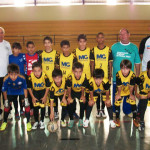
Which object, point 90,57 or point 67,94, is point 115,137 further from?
point 90,57

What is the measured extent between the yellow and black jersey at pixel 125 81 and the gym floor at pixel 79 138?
0.68 meters

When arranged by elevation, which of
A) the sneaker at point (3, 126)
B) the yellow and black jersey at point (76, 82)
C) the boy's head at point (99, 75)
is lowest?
the sneaker at point (3, 126)

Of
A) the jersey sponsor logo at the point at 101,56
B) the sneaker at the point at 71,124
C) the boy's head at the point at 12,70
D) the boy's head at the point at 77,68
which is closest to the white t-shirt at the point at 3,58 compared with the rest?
the boy's head at the point at 12,70

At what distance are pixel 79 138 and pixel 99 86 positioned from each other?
1040mm

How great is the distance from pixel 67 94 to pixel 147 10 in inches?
451

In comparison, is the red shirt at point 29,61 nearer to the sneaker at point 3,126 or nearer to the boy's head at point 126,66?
the sneaker at point 3,126

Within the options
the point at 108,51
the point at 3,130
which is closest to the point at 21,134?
the point at 3,130

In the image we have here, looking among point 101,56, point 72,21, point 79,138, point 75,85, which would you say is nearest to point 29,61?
point 75,85

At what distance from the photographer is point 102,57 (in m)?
3.94

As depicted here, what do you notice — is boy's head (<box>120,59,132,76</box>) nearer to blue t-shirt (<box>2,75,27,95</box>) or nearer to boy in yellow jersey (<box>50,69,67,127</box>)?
boy in yellow jersey (<box>50,69,67,127</box>)

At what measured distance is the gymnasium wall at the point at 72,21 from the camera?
41.9 ft

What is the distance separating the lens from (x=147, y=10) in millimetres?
12703

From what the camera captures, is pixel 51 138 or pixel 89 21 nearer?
pixel 51 138

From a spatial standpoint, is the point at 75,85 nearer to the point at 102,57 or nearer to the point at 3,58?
the point at 102,57
